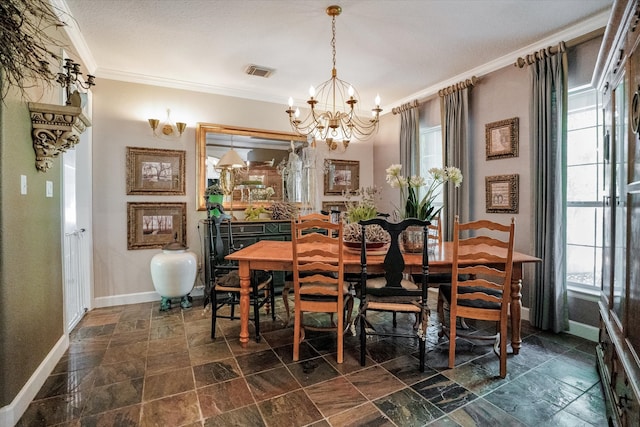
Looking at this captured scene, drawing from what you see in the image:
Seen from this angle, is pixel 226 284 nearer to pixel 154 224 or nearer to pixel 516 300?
pixel 154 224

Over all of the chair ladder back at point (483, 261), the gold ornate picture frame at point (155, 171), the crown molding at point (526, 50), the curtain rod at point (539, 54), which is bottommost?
the chair ladder back at point (483, 261)

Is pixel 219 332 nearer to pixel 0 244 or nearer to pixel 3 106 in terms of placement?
pixel 0 244

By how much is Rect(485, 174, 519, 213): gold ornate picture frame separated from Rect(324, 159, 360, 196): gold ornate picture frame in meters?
2.13

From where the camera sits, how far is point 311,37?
113 inches

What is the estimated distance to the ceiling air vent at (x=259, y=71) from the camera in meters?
3.52

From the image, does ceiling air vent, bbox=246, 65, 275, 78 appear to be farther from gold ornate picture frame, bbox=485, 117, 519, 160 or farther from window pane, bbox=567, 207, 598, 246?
window pane, bbox=567, 207, 598, 246

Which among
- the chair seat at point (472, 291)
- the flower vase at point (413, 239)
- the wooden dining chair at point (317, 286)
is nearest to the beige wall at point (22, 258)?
the wooden dining chair at point (317, 286)

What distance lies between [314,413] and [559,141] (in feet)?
9.83

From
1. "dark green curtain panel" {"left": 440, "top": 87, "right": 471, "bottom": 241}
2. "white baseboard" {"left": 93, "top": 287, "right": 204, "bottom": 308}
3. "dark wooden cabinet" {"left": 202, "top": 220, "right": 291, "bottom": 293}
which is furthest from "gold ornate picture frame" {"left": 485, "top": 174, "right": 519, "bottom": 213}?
"white baseboard" {"left": 93, "top": 287, "right": 204, "bottom": 308}

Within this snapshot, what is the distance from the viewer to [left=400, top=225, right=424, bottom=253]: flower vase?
2.54 meters

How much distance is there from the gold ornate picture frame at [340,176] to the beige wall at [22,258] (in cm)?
340

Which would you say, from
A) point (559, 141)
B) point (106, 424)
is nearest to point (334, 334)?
point (106, 424)

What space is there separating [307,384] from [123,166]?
3.24 m

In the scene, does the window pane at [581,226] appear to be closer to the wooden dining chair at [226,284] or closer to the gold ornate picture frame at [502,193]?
the gold ornate picture frame at [502,193]
